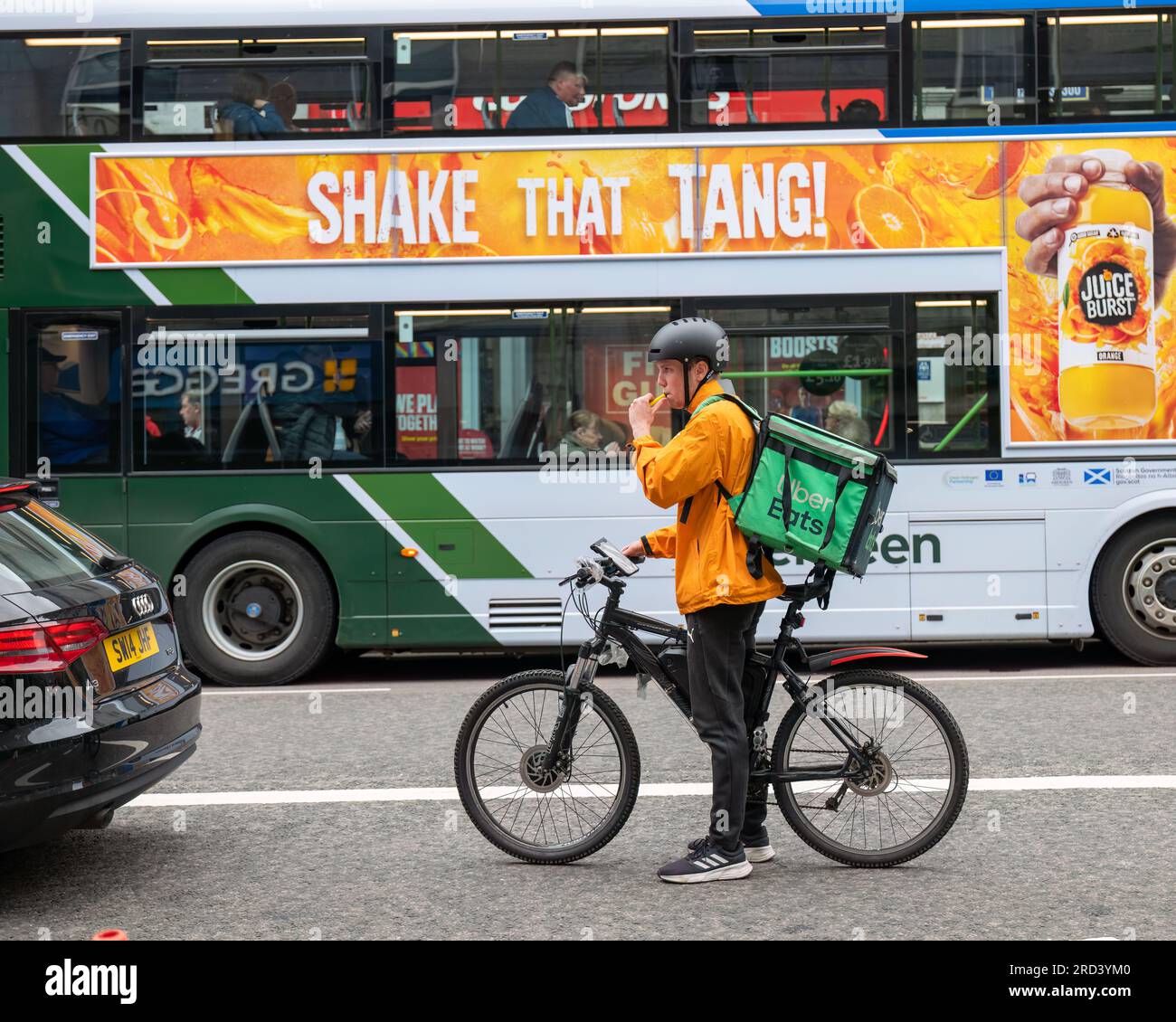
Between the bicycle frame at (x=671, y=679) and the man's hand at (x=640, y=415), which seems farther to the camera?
the bicycle frame at (x=671, y=679)

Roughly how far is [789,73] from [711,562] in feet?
18.6

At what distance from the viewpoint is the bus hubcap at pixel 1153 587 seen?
32.2 feet

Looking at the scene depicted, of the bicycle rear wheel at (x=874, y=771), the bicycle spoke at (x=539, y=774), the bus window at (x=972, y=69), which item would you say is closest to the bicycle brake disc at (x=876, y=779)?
the bicycle rear wheel at (x=874, y=771)

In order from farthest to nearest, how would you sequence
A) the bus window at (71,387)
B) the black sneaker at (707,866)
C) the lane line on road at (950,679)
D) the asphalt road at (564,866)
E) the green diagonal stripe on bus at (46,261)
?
the bus window at (71,387) < the green diagonal stripe on bus at (46,261) < the lane line on road at (950,679) < the black sneaker at (707,866) < the asphalt road at (564,866)

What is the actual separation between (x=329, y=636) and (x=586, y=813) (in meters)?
4.96

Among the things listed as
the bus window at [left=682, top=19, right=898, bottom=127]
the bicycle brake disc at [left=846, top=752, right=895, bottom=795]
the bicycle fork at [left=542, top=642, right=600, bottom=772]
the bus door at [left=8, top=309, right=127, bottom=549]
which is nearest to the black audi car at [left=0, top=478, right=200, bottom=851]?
the bicycle fork at [left=542, top=642, right=600, bottom=772]

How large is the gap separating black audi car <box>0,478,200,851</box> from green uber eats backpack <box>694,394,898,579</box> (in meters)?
2.21

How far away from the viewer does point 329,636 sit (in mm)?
9984

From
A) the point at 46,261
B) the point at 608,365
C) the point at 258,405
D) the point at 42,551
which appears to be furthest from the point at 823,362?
the point at 42,551

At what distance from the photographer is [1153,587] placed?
982 cm

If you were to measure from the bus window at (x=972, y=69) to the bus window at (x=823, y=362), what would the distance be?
1373mm

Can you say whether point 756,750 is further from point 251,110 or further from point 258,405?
point 251,110

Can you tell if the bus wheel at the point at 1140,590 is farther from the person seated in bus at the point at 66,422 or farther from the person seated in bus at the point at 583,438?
the person seated in bus at the point at 66,422

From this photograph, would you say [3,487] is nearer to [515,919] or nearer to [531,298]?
[515,919]
